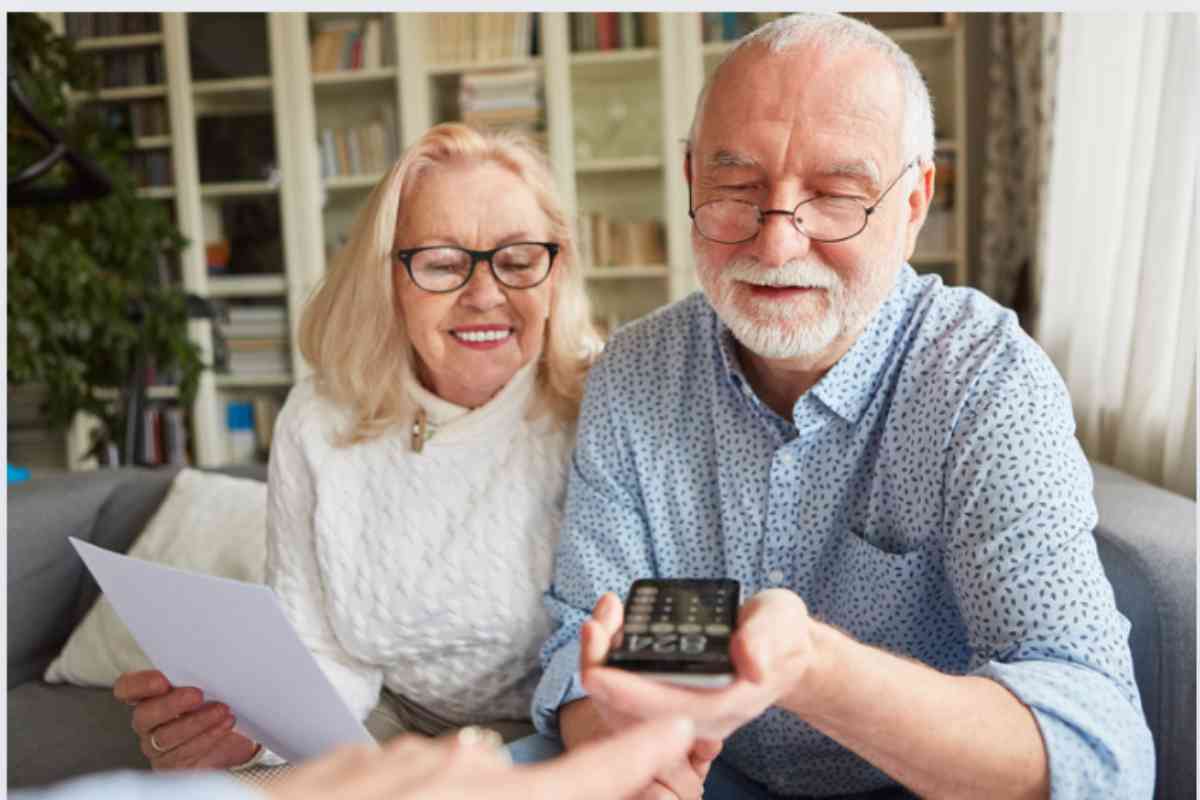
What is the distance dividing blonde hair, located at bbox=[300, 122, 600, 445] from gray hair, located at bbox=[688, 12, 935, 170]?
0.39 m

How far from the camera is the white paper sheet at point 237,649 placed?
812 millimetres

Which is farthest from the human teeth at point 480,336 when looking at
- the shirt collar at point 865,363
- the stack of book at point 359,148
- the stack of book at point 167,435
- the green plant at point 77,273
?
the stack of book at point 167,435

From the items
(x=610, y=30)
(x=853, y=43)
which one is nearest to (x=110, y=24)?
(x=610, y=30)

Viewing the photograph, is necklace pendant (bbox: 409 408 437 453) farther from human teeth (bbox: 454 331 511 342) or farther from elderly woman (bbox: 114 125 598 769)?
human teeth (bbox: 454 331 511 342)

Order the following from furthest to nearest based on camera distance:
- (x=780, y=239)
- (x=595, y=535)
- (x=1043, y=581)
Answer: (x=595, y=535)
(x=780, y=239)
(x=1043, y=581)

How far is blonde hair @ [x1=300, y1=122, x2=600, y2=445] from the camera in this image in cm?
128

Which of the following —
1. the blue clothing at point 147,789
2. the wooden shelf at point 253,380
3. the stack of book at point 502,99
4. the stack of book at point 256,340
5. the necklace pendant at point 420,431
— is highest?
the stack of book at point 502,99

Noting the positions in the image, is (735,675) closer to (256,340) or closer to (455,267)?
(455,267)

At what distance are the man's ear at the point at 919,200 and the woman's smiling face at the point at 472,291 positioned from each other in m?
0.45

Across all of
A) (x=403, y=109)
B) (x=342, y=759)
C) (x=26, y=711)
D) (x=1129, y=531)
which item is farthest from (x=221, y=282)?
(x=342, y=759)

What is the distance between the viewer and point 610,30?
3.72 metres

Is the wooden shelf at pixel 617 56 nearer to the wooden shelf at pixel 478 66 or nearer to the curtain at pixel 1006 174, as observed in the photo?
the wooden shelf at pixel 478 66

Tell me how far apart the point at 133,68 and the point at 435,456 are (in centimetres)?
343
